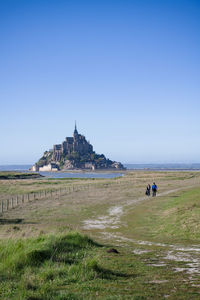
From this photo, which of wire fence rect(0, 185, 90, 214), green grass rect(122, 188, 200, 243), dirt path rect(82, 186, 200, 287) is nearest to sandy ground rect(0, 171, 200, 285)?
dirt path rect(82, 186, 200, 287)

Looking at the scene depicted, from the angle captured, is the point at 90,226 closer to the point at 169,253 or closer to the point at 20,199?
the point at 169,253

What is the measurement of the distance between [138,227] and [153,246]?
23.8 feet

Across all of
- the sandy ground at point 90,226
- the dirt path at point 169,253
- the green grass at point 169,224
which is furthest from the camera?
the green grass at point 169,224

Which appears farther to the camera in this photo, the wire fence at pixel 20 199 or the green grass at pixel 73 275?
the wire fence at pixel 20 199

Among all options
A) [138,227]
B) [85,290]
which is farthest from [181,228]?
[85,290]

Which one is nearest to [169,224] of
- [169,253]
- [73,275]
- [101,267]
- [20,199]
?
[169,253]

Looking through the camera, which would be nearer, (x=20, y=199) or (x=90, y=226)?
(x=90, y=226)

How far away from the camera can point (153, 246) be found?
48.8 ft

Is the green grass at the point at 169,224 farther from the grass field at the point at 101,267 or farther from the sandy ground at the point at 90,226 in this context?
the sandy ground at the point at 90,226

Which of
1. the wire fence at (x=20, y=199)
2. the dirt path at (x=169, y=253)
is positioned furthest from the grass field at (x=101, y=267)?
the wire fence at (x=20, y=199)

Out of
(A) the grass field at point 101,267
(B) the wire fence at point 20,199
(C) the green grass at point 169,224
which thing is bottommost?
(B) the wire fence at point 20,199

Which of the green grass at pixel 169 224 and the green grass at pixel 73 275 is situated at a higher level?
the green grass at pixel 73 275

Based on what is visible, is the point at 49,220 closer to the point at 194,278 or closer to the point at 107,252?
the point at 107,252

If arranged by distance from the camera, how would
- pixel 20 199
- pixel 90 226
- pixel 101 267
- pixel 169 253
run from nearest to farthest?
1. pixel 101 267
2. pixel 169 253
3. pixel 90 226
4. pixel 20 199
